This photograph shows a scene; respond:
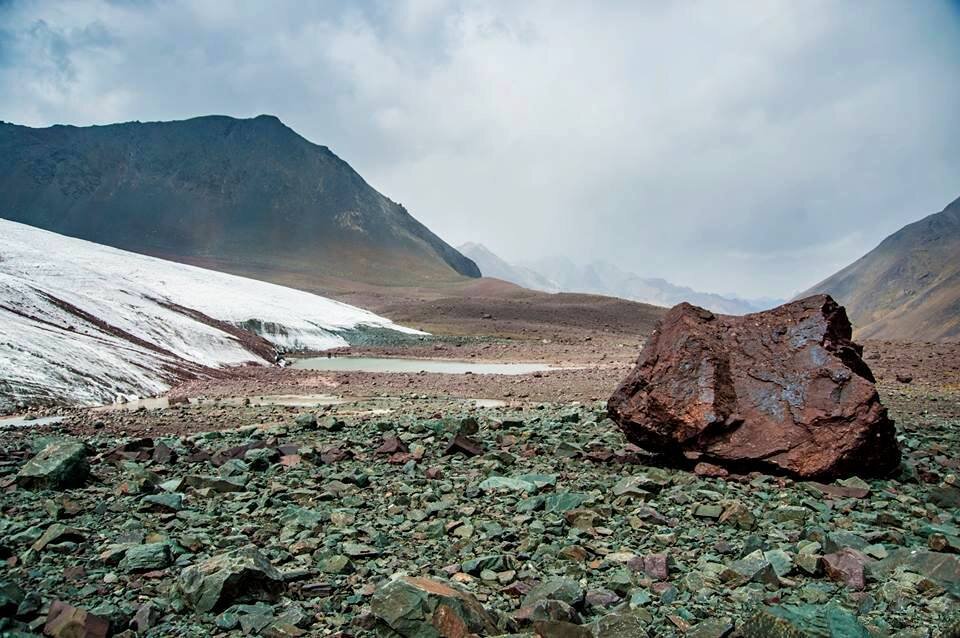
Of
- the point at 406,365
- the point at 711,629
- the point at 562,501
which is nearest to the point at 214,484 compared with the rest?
the point at 562,501

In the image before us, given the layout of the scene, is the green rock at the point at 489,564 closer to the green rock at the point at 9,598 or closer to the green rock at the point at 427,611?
the green rock at the point at 427,611

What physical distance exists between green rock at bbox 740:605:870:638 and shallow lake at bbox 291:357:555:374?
2803 cm

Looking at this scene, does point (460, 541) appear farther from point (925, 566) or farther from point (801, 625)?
point (925, 566)

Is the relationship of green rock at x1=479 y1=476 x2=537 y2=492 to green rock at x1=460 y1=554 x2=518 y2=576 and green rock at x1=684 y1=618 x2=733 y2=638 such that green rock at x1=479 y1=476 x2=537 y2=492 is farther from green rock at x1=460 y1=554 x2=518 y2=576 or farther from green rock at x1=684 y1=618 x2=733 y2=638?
green rock at x1=684 y1=618 x2=733 y2=638

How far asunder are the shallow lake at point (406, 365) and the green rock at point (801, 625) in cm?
2803

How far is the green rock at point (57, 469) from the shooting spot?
7.98 meters

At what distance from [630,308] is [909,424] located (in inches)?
3338

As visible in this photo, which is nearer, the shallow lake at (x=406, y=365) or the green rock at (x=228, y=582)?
the green rock at (x=228, y=582)

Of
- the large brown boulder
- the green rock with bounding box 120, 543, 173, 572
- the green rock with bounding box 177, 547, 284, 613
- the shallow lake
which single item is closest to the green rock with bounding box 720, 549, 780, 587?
the large brown boulder

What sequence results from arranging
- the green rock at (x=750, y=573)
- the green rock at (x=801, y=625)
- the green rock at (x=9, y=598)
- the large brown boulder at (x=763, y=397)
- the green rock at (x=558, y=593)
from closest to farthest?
the green rock at (x=801, y=625) < the green rock at (x=9, y=598) < the green rock at (x=558, y=593) < the green rock at (x=750, y=573) < the large brown boulder at (x=763, y=397)

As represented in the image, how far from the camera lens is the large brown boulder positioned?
833 cm

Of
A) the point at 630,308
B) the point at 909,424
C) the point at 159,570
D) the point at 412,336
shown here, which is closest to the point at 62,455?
the point at 159,570

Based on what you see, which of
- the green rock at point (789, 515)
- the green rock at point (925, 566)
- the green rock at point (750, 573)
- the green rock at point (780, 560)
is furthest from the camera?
the green rock at point (789, 515)

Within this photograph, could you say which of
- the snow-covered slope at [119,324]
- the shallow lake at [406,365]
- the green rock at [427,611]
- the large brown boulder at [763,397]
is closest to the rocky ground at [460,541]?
the green rock at [427,611]
